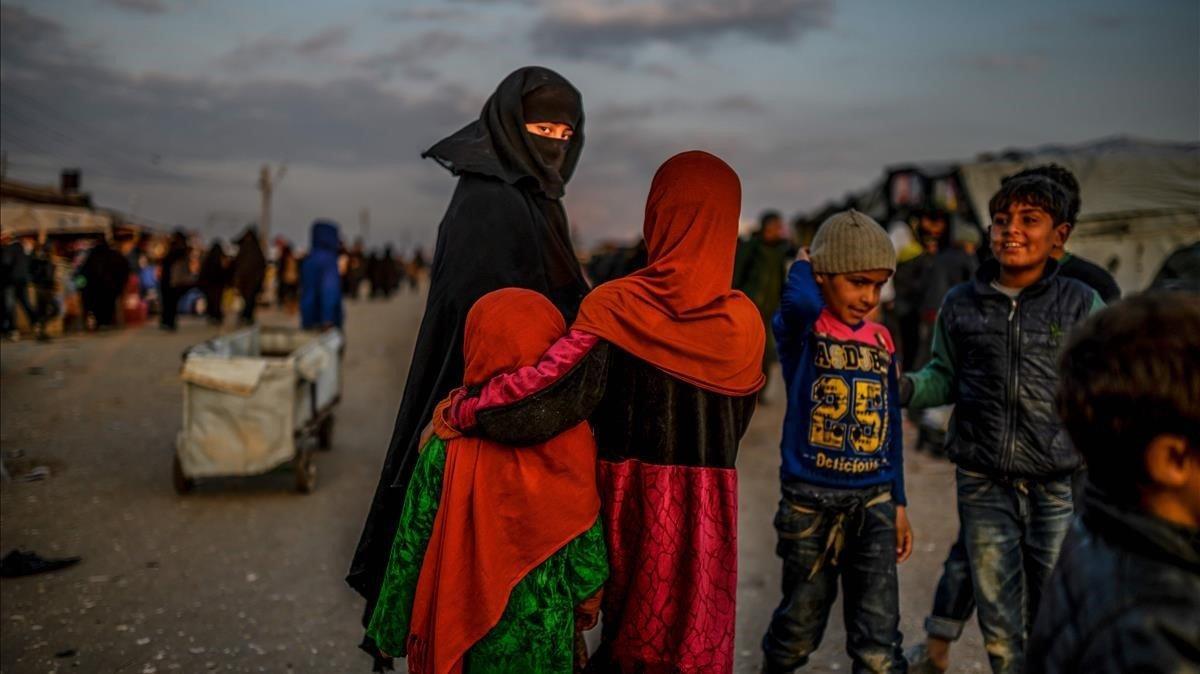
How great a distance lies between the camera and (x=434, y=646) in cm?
213

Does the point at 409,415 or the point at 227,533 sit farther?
the point at 227,533

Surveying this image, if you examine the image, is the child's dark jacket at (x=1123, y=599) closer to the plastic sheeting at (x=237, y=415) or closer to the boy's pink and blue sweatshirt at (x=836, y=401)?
the boy's pink and blue sweatshirt at (x=836, y=401)

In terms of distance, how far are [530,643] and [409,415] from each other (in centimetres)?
82

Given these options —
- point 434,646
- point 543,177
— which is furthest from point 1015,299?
point 434,646

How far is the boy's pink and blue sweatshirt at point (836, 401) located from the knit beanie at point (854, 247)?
0.42 ft

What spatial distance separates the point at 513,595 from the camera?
7.08 ft

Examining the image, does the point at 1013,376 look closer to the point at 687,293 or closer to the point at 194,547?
the point at 687,293

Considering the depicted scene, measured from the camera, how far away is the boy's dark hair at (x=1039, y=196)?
116 inches

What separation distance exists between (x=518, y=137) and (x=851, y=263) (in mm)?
1160

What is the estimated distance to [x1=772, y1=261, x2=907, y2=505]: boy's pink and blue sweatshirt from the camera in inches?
112

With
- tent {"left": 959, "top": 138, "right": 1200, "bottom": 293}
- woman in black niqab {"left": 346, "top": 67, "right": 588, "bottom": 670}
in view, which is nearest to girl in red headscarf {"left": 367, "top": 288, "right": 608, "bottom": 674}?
woman in black niqab {"left": 346, "top": 67, "right": 588, "bottom": 670}

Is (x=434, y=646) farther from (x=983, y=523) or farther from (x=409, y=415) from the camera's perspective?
(x=983, y=523)

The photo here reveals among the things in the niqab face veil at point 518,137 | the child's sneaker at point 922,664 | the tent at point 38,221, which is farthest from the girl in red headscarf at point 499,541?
the tent at point 38,221

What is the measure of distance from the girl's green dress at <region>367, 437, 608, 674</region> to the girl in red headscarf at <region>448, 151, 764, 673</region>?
4.9 inches
